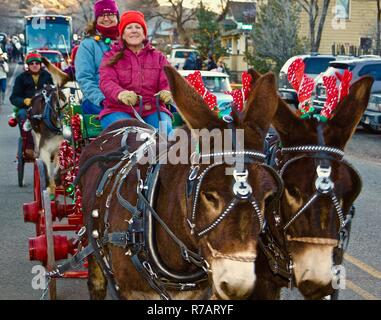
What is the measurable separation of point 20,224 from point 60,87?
1875mm

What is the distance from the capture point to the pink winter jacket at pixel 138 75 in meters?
6.79

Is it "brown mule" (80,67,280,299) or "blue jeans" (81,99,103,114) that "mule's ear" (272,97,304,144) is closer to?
"brown mule" (80,67,280,299)

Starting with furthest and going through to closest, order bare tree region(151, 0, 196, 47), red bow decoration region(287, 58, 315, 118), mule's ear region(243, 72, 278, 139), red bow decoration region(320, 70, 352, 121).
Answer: bare tree region(151, 0, 196, 47) → red bow decoration region(287, 58, 315, 118) → red bow decoration region(320, 70, 352, 121) → mule's ear region(243, 72, 278, 139)

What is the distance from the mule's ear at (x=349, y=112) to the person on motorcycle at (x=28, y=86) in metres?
9.04

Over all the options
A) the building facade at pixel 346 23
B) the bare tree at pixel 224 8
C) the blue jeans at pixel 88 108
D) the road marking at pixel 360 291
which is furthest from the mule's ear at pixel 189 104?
the bare tree at pixel 224 8

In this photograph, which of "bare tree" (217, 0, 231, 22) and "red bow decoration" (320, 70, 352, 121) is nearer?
"red bow decoration" (320, 70, 352, 121)

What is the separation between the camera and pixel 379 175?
15.4 m

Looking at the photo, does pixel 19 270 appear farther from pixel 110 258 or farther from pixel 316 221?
pixel 316 221

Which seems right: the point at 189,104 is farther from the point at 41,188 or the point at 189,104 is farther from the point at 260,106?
the point at 41,188

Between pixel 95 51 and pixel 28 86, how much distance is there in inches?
241

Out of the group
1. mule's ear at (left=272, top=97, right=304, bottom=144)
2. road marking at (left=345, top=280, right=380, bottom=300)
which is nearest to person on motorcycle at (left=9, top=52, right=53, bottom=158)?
road marking at (left=345, top=280, right=380, bottom=300)

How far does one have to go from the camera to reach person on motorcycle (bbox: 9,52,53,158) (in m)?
13.4

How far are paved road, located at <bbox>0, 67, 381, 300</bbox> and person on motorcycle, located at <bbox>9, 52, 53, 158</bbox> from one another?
1106 millimetres
